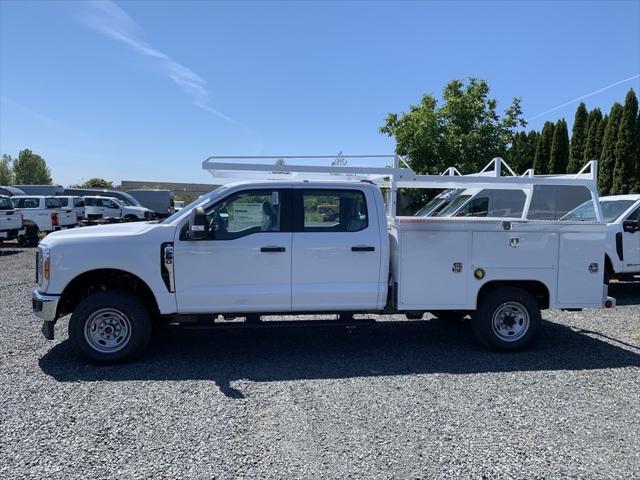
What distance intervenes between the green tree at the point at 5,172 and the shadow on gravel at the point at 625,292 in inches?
3256

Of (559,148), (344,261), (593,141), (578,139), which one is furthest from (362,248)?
(559,148)

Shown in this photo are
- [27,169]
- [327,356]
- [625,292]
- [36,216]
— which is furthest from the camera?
[27,169]

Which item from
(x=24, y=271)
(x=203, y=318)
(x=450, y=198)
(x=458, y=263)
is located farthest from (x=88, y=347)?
(x=24, y=271)

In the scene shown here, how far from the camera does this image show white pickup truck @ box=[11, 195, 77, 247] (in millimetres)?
21062

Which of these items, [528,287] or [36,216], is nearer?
[528,287]

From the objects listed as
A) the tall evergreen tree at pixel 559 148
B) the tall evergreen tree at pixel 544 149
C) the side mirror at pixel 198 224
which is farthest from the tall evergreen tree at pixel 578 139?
the side mirror at pixel 198 224

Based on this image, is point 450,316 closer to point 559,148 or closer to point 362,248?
point 362,248

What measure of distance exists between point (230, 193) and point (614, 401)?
175 inches

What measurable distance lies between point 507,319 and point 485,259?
0.83m

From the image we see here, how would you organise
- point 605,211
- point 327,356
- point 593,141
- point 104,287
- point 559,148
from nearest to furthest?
point 104,287 < point 327,356 < point 605,211 < point 593,141 < point 559,148

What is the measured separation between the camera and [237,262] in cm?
607

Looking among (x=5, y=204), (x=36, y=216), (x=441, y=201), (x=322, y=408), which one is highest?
(x=441, y=201)

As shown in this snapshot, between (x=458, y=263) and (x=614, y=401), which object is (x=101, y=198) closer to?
(x=458, y=263)

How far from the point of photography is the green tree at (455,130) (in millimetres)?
18688
